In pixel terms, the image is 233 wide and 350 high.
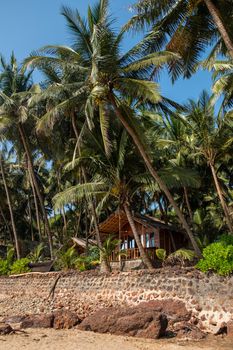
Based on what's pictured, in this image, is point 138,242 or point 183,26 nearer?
point 183,26

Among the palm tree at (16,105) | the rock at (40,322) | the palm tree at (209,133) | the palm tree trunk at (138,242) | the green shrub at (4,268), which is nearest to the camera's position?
the rock at (40,322)

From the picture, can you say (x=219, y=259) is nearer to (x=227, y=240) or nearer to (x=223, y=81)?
(x=227, y=240)

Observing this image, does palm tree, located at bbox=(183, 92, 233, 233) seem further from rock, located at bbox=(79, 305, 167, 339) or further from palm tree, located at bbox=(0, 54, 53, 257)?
palm tree, located at bbox=(0, 54, 53, 257)

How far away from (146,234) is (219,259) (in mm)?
13845

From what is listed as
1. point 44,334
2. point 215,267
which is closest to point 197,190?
point 215,267

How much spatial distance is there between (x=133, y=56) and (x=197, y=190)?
47.8 ft

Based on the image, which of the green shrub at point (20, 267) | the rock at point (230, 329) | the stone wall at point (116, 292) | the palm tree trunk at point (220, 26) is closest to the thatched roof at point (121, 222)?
the green shrub at point (20, 267)

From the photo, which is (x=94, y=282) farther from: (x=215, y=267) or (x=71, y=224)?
(x=71, y=224)

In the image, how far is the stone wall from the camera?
1218 centimetres

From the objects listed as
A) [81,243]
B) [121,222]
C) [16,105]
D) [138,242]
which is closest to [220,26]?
[138,242]

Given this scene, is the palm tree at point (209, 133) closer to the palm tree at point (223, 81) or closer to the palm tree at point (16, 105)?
the palm tree at point (223, 81)

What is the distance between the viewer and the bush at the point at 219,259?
12.0 m

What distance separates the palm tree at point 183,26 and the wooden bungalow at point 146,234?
1127 cm

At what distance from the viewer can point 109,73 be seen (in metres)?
14.9
